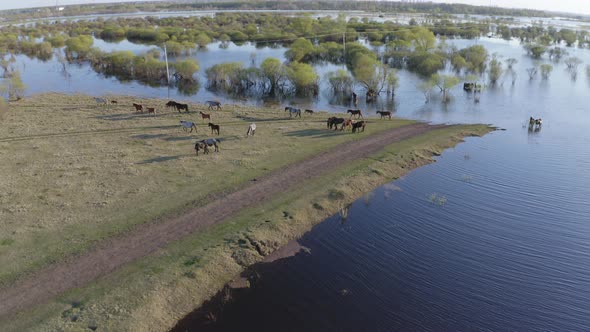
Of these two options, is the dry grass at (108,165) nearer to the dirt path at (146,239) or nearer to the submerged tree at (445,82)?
the dirt path at (146,239)

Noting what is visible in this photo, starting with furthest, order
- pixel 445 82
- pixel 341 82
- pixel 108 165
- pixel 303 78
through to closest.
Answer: pixel 341 82, pixel 303 78, pixel 445 82, pixel 108 165

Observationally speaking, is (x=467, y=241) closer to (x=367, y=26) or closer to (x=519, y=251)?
(x=519, y=251)

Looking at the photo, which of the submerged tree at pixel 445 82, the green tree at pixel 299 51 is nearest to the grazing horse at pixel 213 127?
the submerged tree at pixel 445 82

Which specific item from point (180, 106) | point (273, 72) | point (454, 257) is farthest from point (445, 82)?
point (454, 257)

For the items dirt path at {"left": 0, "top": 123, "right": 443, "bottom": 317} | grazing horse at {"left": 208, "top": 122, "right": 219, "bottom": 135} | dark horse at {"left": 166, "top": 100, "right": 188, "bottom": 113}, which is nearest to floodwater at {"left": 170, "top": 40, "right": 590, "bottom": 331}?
dirt path at {"left": 0, "top": 123, "right": 443, "bottom": 317}

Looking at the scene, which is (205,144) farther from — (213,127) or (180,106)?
(180,106)
